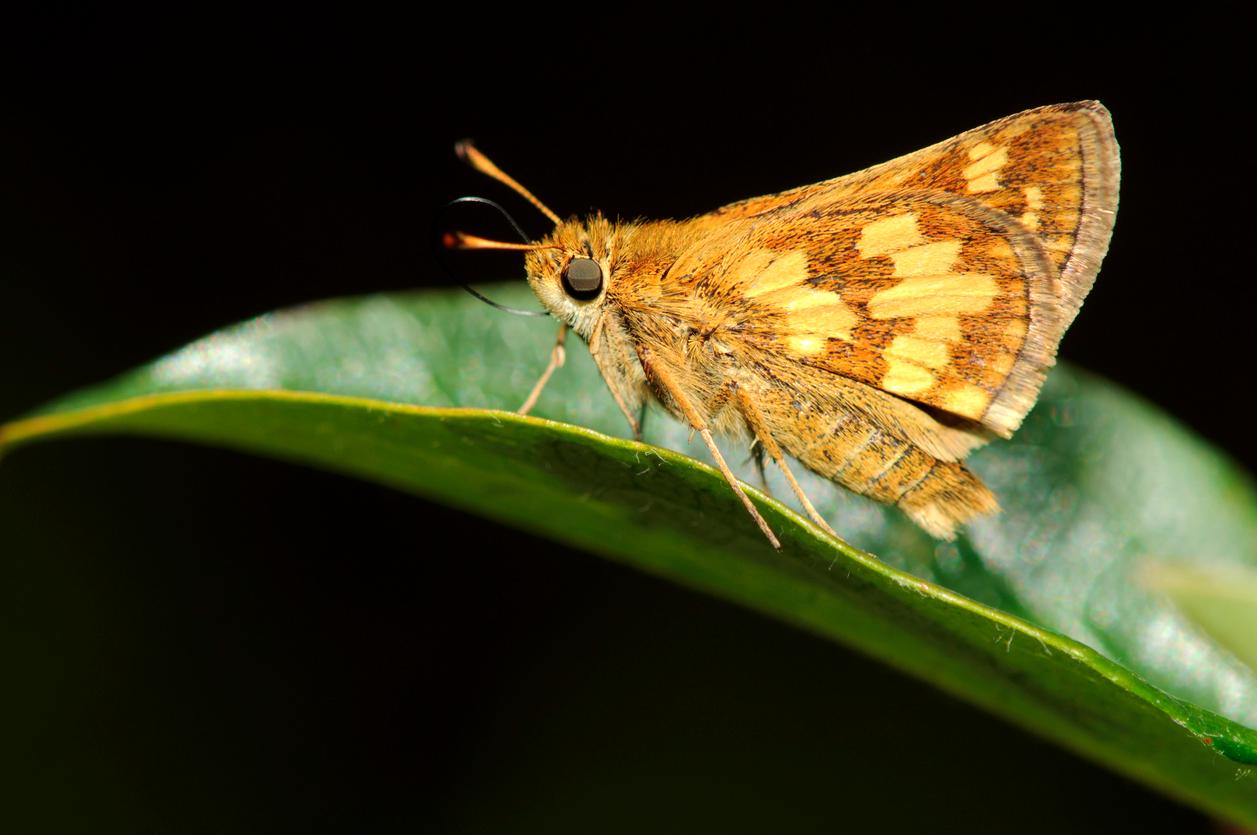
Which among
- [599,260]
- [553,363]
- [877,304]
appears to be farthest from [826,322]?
[553,363]

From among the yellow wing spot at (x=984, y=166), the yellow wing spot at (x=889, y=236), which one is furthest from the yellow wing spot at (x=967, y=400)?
the yellow wing spot at (x=984, y=166)

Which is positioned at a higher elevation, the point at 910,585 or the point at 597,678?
the point at 910,585

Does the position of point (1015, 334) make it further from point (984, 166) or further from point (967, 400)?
point (984, 166)

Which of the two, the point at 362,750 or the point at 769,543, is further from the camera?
the point at 362,750

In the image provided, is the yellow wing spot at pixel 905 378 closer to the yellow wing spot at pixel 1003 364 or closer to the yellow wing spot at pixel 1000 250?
the yellow wing spot at pixel 1003 364

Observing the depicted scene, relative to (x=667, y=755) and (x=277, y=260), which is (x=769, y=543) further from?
(x=277, y=260)

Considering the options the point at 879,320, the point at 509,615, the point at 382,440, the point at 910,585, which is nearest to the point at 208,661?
the point at 509,615

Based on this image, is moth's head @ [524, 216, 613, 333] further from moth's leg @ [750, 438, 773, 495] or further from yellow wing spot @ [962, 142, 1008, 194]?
yellow wing spot @ [962, 142, 1008, 194]

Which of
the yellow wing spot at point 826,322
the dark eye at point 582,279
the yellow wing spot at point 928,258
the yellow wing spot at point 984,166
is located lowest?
the dark eye at point 582,279
